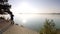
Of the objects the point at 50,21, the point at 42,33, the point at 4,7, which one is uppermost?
the point at 4,7

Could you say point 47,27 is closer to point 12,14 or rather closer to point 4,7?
point 4,7

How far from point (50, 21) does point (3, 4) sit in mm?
4341

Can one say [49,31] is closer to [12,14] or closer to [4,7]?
[4,7]

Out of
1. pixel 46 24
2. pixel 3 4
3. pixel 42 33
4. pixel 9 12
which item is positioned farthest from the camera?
pixel 9 12

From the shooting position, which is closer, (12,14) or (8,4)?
(8,4)

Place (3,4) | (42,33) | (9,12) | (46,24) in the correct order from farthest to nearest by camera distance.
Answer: (9,12)
(3,4)
(46,24)
(42,33)

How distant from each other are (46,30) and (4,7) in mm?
4526

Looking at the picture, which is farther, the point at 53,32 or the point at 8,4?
the point at 8,4

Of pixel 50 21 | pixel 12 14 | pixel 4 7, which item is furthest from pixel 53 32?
pixel 12 14

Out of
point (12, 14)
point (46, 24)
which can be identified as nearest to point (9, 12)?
point (12, 14)

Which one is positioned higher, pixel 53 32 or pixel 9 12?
pixel 9 12

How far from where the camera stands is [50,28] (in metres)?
11.7

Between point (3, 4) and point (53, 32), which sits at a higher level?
point (3, 4)

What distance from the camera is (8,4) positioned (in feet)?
45.1
